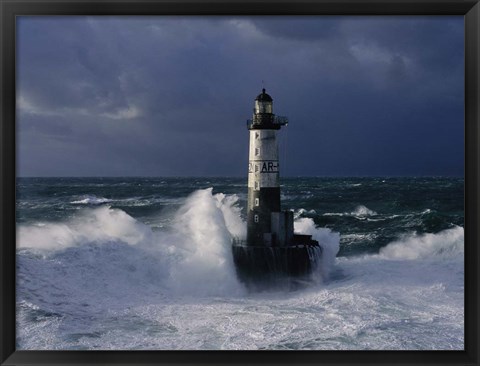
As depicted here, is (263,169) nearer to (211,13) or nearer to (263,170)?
(263,170)

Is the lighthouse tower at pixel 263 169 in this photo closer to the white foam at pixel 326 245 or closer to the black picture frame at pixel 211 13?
the white foam at pixel 326 245

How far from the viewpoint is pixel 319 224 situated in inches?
739

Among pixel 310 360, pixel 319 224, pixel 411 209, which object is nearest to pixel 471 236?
pixel 310 360

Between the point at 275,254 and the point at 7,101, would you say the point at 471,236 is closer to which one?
the point at 7,101

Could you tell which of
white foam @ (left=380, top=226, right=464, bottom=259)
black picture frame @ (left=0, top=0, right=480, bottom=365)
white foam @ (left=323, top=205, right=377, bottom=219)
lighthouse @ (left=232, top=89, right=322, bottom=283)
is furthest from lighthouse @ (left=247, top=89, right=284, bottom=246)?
white foam @ (left=323, top=205, right=377, bottom=219)

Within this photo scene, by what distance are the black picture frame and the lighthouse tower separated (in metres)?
5.76

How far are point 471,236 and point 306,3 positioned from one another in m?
1.38

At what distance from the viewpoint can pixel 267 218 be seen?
838 cm

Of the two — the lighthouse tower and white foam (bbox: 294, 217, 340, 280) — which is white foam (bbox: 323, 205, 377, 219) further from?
the lighthouse tower

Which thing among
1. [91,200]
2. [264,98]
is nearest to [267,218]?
[264,98]

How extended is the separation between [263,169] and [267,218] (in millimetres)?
774

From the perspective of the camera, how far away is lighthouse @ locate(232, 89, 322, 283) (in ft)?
26.8

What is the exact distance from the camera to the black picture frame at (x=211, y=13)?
8.23ft

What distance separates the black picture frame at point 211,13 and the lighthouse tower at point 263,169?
227 inches
